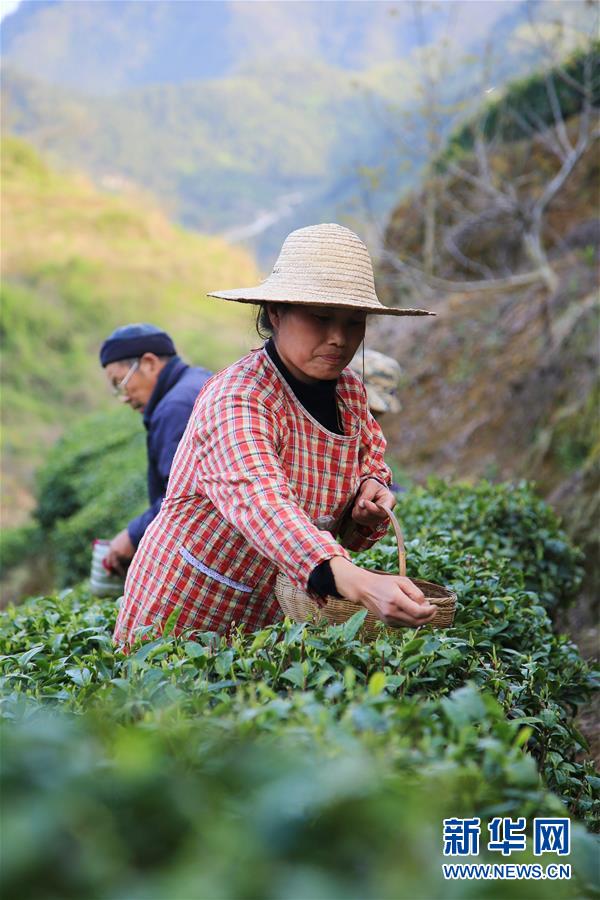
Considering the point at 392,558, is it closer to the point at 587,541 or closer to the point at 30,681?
the point at 30,681

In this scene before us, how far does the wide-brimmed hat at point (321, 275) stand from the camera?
272 cm

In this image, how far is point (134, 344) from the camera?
15.5 ft

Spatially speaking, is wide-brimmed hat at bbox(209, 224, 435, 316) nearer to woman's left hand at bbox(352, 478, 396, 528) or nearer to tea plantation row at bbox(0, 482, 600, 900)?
woman's left hand at bbox(352, 478, 396, 528)

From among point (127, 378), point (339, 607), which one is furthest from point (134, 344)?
point (339, 607)

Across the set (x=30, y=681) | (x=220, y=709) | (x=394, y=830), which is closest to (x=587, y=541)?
(x=30, y=681)

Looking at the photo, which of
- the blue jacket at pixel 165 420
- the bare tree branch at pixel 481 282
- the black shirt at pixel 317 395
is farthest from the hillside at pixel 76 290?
the black shirt at pixel 317 395

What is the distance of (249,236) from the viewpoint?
4050 cm

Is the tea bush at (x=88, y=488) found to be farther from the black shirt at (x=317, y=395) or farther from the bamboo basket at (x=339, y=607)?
the bamboo basket at (x=339, y=607)

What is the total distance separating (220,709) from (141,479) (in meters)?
7.28

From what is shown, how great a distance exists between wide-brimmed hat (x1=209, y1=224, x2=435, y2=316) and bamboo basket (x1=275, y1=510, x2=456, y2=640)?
1.96 feet

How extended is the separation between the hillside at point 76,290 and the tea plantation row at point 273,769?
14.5 metres

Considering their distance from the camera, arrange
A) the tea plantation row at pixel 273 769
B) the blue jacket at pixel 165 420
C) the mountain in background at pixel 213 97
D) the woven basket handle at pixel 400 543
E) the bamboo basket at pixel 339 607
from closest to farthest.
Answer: the tea plantation row at pixel 273 769
the bamboo basket at pixel 339 607
the woven basket handle at pixel 400 543
the blue jacket at pixel 165 420
the mountain in background at pixel 213 97

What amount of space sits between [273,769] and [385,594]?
1115mm

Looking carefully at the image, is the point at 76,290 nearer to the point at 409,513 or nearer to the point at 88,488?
the point at 88,488
